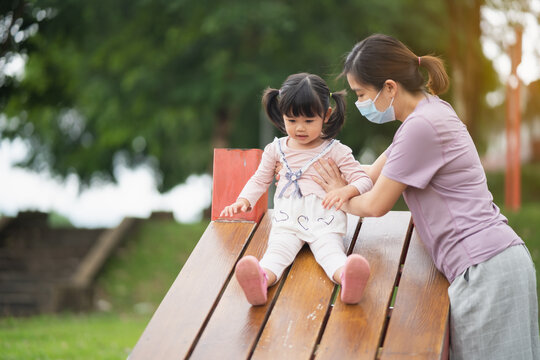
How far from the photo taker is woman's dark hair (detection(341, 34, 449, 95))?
3.19 m

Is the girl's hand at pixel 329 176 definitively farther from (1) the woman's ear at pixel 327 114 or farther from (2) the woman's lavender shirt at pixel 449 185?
(2) the woman's lavender shirt at pixel 449 185

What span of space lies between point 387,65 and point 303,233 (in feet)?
3.11

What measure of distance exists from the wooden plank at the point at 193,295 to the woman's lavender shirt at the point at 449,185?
3.36 ft

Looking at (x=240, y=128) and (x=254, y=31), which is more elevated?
(x=254, y=31)

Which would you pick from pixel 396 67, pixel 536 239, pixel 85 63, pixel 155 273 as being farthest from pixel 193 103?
pixel 396 67

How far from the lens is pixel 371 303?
3096mm

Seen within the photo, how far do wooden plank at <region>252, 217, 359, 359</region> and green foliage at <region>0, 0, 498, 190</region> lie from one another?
27.8ft

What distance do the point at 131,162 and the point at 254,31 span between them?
7.42 m

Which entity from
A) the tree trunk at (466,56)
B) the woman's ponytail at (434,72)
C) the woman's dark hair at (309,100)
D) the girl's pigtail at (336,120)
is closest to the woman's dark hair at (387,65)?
the woman's ponytail at (434,72)

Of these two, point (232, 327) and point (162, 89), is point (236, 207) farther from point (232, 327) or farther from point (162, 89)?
point (162, 89)

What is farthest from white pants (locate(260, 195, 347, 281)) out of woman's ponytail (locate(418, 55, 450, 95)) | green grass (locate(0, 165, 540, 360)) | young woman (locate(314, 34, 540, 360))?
green grass (locate(0, 165, 540, 360))

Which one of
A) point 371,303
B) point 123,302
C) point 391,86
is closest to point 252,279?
point 371,303

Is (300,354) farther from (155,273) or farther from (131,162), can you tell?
(131,162)

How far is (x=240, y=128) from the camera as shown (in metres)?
17.3
